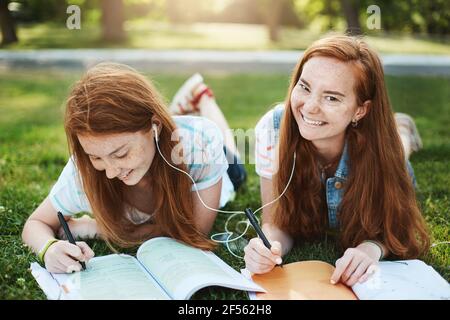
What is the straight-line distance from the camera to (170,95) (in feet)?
17.3

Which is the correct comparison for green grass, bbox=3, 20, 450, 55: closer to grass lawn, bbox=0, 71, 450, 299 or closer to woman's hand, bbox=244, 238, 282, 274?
grass lawn, bbox=0, 71, 450, 299

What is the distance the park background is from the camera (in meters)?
2.53

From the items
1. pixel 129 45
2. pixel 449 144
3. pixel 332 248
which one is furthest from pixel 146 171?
pixel 129 45

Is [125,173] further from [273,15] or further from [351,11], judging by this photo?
[273,15]

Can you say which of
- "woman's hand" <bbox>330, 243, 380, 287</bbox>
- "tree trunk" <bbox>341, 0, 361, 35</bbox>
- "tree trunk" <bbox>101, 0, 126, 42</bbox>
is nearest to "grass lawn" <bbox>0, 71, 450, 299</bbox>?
"woman's hand" <bbox>330, 243, 380, 287</bbox>

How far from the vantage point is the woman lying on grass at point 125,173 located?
6.20ft

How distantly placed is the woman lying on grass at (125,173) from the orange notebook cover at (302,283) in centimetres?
31

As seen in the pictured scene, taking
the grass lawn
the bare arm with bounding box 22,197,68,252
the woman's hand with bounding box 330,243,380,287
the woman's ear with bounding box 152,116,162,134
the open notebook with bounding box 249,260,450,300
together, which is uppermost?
the woman's ear with bounding box 152,116,162,134

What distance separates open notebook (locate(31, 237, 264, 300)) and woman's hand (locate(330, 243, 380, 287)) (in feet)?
0.86

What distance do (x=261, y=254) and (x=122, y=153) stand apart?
554mm

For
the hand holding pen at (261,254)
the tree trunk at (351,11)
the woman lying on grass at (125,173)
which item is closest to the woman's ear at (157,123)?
the woman lying on grass at (125,173)

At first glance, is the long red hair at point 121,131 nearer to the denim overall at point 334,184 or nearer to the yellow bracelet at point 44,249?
the yellow bracelet at point 44,249

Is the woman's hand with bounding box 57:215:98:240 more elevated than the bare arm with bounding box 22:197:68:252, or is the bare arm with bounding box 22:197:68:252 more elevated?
the bare arm with bounding box 22:197:68:252
